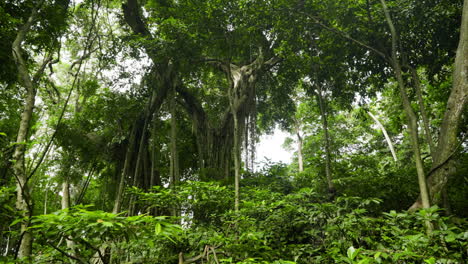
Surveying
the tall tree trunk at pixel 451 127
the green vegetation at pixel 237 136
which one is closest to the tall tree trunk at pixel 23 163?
the green vegetation at pixel 237 136

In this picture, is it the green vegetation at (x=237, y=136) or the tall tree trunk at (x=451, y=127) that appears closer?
the green vegetation at (x=237, y=136)

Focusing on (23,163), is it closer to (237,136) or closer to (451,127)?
(237,136)

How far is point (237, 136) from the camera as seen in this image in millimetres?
3559

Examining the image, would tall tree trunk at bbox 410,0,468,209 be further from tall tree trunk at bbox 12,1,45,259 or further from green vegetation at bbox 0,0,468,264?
tall tree trunk at bbox 12,1,45,259

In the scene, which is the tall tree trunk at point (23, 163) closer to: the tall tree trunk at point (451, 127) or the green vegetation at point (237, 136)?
the green vegetation at point (237, 136)

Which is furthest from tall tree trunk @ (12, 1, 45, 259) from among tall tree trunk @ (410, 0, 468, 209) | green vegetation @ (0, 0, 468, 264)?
tall tree trunk @ (410, 0, 468, 209)

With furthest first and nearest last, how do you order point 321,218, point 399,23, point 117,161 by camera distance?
point 117,161 → point 399,23 → point 321,218

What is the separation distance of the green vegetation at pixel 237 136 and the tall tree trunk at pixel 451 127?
1 centimetres

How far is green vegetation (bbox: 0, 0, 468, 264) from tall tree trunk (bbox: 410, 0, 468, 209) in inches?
0.5

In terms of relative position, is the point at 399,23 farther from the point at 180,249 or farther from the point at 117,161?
the point at 117,161

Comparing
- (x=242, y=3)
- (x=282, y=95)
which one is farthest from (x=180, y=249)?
(x=282, y=95)

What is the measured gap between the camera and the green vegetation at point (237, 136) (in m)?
1.61

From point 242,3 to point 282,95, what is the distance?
297cm

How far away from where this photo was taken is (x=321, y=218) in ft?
6.91
